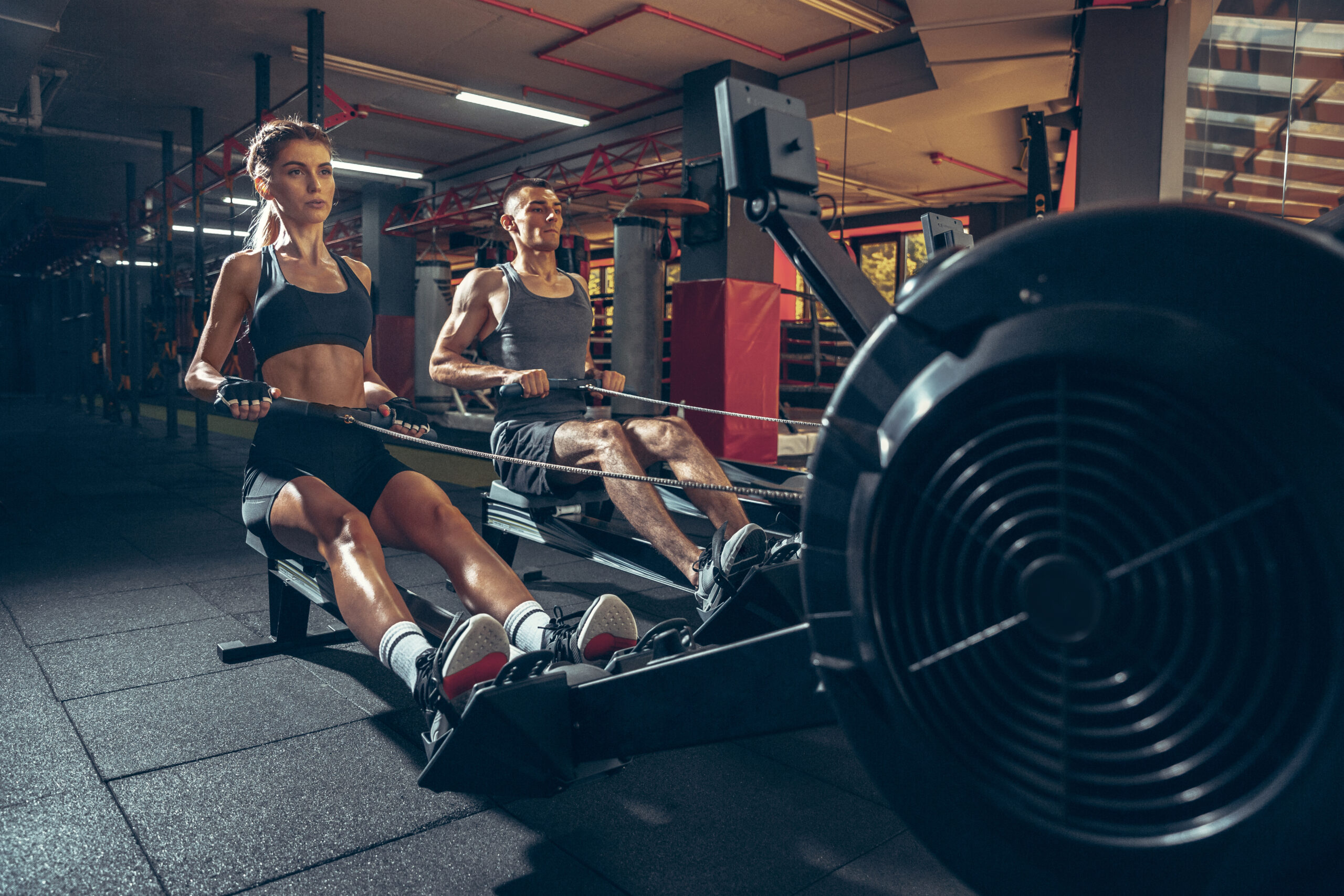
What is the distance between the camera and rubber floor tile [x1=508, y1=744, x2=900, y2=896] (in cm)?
133

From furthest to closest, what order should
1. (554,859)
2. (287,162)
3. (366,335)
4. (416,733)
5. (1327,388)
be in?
(366,335)
(287,162)
(416,733)
(554,859)
(1327,388)

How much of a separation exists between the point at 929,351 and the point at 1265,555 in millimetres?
334

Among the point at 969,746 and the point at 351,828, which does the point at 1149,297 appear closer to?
the point at 969,746

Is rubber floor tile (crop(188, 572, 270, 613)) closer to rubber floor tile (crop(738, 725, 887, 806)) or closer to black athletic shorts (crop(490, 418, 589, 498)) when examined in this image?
black athletic shorts (crop(490, 418, 589, 498))

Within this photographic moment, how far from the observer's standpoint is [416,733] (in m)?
1.84

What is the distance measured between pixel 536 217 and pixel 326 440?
125 cm

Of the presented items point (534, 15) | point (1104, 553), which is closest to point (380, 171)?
point (534, 15)

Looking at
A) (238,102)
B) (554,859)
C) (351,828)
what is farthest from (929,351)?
(238,102)

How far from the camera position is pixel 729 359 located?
680cm

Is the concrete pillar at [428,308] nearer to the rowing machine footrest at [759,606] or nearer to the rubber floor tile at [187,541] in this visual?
the rubber floor tile at [187,541]

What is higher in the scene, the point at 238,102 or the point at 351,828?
the point at 238,102

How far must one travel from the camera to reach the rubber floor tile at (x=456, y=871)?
1.27 m

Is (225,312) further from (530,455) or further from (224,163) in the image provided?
(224,163)

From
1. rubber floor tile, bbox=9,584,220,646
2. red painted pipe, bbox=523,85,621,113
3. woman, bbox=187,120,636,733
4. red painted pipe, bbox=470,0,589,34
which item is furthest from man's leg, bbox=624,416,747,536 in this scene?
red painted pipe, bbox=523,85,621,113
